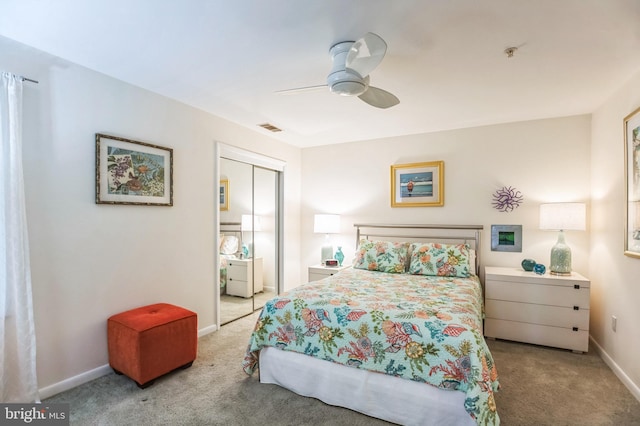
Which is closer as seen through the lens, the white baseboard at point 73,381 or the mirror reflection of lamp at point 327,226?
the white baseboard at point 73,381

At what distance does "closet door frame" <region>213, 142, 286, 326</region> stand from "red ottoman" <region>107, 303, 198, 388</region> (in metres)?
0.93

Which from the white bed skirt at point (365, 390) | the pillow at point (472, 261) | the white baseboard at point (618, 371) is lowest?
the white baseboard at point (618, 371)

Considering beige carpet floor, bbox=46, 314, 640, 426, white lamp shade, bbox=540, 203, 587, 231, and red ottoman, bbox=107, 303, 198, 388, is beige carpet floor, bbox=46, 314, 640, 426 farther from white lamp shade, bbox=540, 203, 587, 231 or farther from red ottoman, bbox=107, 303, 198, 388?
white lamp shade, bbox=540, 203, 587, 231

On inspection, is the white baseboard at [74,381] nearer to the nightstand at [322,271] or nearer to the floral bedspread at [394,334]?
the floral bedspread at [394,334]

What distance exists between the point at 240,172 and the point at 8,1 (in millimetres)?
2485

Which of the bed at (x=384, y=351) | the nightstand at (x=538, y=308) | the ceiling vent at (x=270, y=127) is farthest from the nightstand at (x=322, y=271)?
the ceiling vent at (x=270, y=127)

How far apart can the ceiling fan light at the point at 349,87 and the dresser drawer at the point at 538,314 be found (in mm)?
2647

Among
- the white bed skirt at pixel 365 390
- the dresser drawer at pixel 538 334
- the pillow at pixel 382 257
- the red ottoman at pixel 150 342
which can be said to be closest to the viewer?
the white bed skirt at pixel 365 390

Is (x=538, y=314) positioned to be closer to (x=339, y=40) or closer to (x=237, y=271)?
(x=339, y=40)

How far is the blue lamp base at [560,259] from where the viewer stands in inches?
128

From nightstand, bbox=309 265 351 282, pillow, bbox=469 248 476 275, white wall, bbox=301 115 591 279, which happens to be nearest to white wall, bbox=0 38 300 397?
nightstand, bbox=309 265 351 282

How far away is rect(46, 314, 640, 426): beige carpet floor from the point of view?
204 cm

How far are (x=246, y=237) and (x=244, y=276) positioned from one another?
1.64 feet

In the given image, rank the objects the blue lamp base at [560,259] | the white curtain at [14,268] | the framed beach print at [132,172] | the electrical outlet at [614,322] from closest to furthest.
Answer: the white curtain at [14,268], the framed beach print at [132,172], the electrical outlet at [614,322], the blue lamp base at [560,259]
